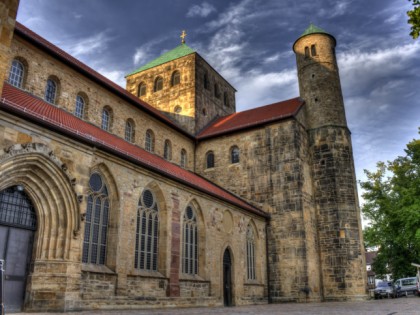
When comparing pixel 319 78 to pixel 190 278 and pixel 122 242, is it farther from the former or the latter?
pixel 122 242

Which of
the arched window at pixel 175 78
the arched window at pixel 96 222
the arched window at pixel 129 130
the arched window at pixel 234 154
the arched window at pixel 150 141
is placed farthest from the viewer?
the arched window at pixel 175 78

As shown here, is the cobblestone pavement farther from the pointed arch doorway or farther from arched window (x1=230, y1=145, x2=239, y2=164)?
arched window (x1=230, y1=145, x2=239, y2=164)

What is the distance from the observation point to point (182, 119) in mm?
29172

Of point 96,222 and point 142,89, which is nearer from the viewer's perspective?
point 96,222

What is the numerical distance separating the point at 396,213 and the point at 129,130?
18.5 meters

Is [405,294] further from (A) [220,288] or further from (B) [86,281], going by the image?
(B) [86,281]

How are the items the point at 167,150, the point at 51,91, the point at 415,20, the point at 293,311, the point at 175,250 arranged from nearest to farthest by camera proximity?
the point at 415,20 < the point at 293,311 < the point at 175,250 < the point at 51,91 < the point at 167,150

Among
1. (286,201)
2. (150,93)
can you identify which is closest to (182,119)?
(150,93)

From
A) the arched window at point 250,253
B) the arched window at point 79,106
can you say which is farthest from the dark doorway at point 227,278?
the arched window at point 79,106

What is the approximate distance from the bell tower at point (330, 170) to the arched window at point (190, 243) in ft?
29.1

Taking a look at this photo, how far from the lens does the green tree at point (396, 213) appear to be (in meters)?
24.5

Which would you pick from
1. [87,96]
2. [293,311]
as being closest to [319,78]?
[87,96]

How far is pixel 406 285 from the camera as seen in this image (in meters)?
33.8

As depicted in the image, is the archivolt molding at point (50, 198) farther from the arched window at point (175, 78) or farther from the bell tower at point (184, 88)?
the arched window at point (175, 78)
